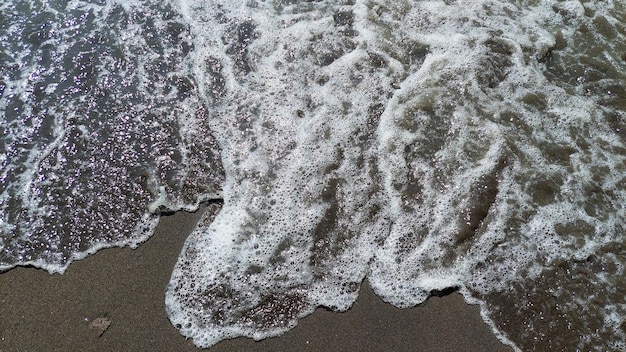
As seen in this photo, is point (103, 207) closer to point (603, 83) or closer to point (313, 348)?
point (313, 348)

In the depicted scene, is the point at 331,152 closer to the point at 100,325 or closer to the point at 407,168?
the point at 407,168

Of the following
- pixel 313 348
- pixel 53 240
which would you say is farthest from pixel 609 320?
pixel 53 240

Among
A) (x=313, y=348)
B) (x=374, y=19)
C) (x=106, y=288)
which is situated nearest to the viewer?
(x=313, y=348)

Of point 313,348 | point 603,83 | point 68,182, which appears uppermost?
point 603,83

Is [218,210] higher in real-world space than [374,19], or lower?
lower

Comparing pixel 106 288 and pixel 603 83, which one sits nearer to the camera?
pixel 106 288

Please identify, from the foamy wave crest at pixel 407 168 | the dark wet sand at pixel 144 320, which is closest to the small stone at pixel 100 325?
the dark wet sand at pixel 144 320
